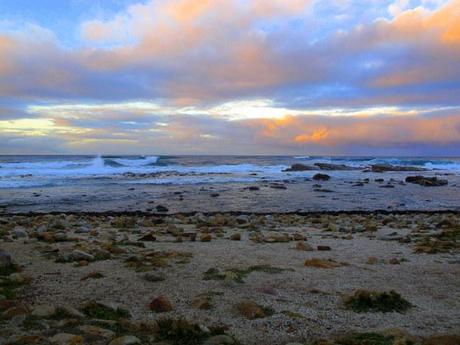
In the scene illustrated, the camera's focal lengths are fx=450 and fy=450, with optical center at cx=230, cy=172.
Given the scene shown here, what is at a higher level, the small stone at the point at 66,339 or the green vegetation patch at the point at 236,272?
the small stone at the point at 66,339

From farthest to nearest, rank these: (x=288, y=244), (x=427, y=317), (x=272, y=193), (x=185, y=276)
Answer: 1. (x=272, y=193)
2. (x=288, y=244)
3. (x=185, y=276)
4. (x=427, y=317)

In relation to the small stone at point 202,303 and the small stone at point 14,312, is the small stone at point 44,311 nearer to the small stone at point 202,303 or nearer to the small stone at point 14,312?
the small stone at point 14,312

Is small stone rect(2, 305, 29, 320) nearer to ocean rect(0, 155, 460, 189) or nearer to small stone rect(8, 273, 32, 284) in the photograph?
Result: small stone rect(8, 273, 32, 284)

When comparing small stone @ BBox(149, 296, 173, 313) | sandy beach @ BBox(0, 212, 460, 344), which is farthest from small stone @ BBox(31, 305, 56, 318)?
small stone @ BBox(149, 296, 173, 313)

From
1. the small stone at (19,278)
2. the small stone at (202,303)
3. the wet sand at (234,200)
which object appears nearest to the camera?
the small stone at (202,303)

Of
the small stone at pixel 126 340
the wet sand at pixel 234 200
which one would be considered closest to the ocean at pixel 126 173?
the wet sand at pixel 234 200

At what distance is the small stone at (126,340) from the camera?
270 cm

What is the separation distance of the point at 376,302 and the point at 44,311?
2567 mm

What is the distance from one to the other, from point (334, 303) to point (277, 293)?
53 centimetres

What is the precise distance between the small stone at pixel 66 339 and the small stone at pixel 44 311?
45 cm

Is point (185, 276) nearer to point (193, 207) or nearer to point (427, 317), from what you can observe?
point (427, 317)

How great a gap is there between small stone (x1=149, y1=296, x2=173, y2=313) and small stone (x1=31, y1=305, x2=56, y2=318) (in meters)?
0.72

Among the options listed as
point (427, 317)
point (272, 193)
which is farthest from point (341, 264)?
point (272, 193)

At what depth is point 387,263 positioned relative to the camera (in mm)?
5461
